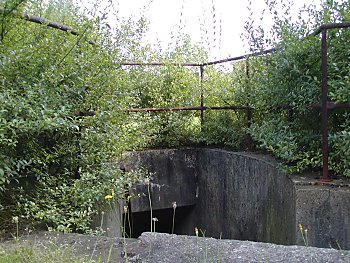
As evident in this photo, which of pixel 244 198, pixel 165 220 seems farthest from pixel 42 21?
pixel 165 220

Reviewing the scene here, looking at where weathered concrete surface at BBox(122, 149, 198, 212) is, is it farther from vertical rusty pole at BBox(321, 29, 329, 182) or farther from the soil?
the soil

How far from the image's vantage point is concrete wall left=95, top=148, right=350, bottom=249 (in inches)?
132

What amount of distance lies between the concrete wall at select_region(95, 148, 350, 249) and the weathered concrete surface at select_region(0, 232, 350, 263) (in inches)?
22.0

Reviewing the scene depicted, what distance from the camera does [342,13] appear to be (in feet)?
12.5

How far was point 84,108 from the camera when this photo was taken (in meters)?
3.98

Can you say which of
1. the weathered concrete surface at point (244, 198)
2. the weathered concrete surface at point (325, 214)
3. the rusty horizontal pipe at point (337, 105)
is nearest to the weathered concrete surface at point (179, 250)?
the weathered concrete surface at point (325, 214)

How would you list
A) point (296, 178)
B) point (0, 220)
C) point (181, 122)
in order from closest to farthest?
point (0, 220), point (296, 178), point (181, 122)

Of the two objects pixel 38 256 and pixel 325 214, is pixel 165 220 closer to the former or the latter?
pixel 325 214

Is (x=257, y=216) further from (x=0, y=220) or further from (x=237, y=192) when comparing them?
(x=0, y=220)

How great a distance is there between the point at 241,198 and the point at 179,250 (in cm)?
292

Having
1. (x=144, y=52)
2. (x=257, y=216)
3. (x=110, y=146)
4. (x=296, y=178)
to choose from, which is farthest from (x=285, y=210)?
(x=144, y=52)

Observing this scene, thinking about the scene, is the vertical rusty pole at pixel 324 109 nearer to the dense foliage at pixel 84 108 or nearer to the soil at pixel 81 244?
the dense foliage at pixel 84 108

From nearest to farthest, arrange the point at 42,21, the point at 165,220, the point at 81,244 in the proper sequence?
1. the point at 81,244
2. the point at 42,21
3. the point at 165,220

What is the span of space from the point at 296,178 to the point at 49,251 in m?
2.03
